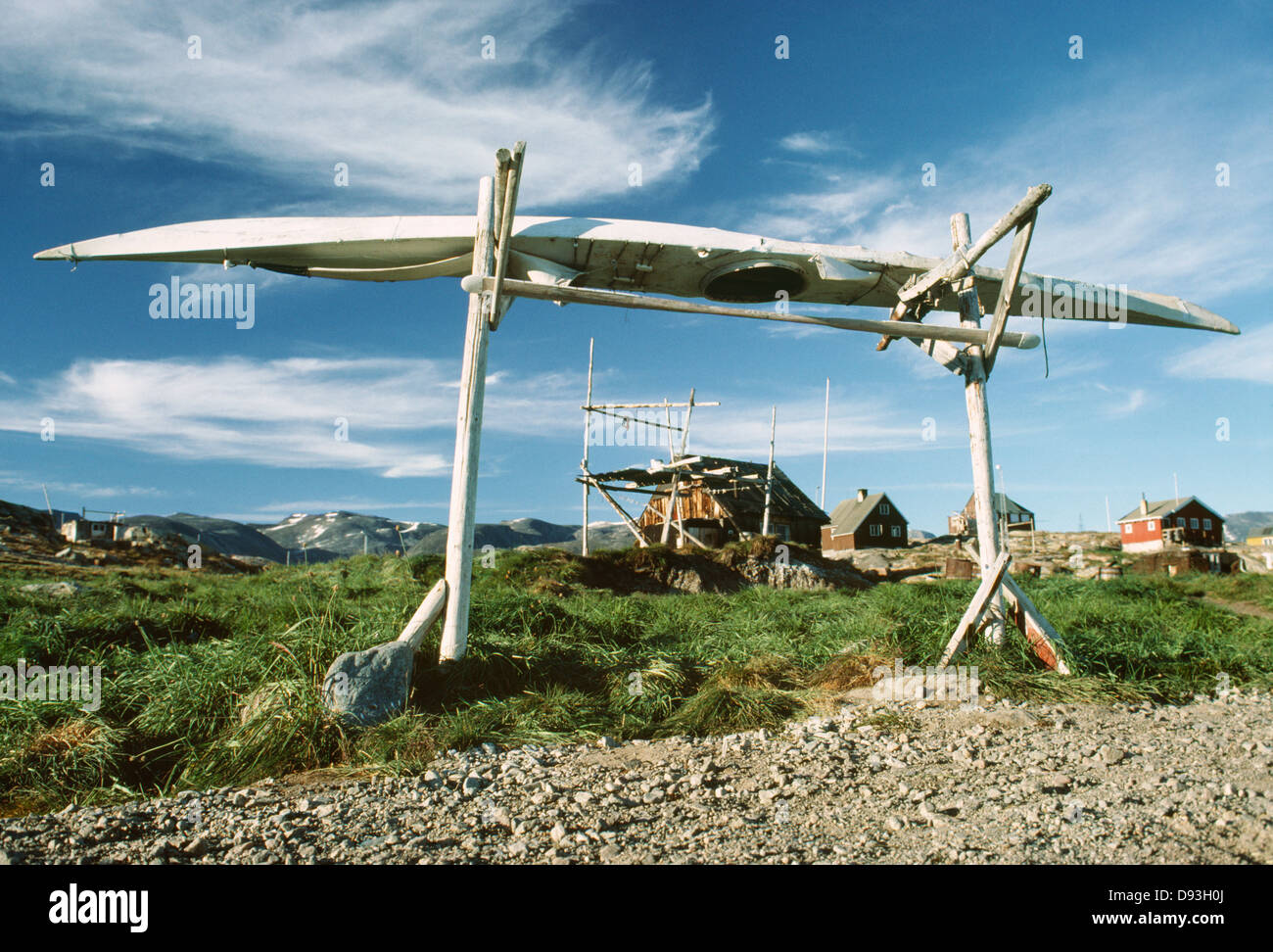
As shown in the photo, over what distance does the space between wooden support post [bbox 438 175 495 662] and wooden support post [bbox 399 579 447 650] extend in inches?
2.5

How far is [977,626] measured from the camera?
5867 millimetres

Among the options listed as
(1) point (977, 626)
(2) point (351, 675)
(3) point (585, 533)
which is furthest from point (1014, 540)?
(2) point (351, 675)

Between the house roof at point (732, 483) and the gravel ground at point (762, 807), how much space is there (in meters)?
15.2

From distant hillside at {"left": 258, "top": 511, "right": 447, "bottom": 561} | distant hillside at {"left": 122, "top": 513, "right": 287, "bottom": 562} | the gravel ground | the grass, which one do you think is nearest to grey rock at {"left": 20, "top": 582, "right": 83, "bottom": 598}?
the grass

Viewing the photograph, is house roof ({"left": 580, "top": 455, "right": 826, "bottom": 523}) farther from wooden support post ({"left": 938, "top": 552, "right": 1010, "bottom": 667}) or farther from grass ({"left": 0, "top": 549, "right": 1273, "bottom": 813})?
wooden support post ({"left": 938, "top": 552, "right": 1010, "bottom": 667})

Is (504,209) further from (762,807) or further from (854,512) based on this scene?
(854,512)

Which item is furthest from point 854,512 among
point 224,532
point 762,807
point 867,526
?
point 224,532

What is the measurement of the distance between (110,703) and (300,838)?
2.58m

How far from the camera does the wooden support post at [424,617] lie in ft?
16.2

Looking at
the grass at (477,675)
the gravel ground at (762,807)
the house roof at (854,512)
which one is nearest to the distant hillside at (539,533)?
the house roof at (854,512)

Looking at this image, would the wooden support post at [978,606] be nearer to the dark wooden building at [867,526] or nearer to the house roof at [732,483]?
the house roof at [732,483]

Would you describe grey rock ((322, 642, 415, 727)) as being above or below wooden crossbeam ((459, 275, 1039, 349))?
below

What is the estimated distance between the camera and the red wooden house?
42.3 metres
